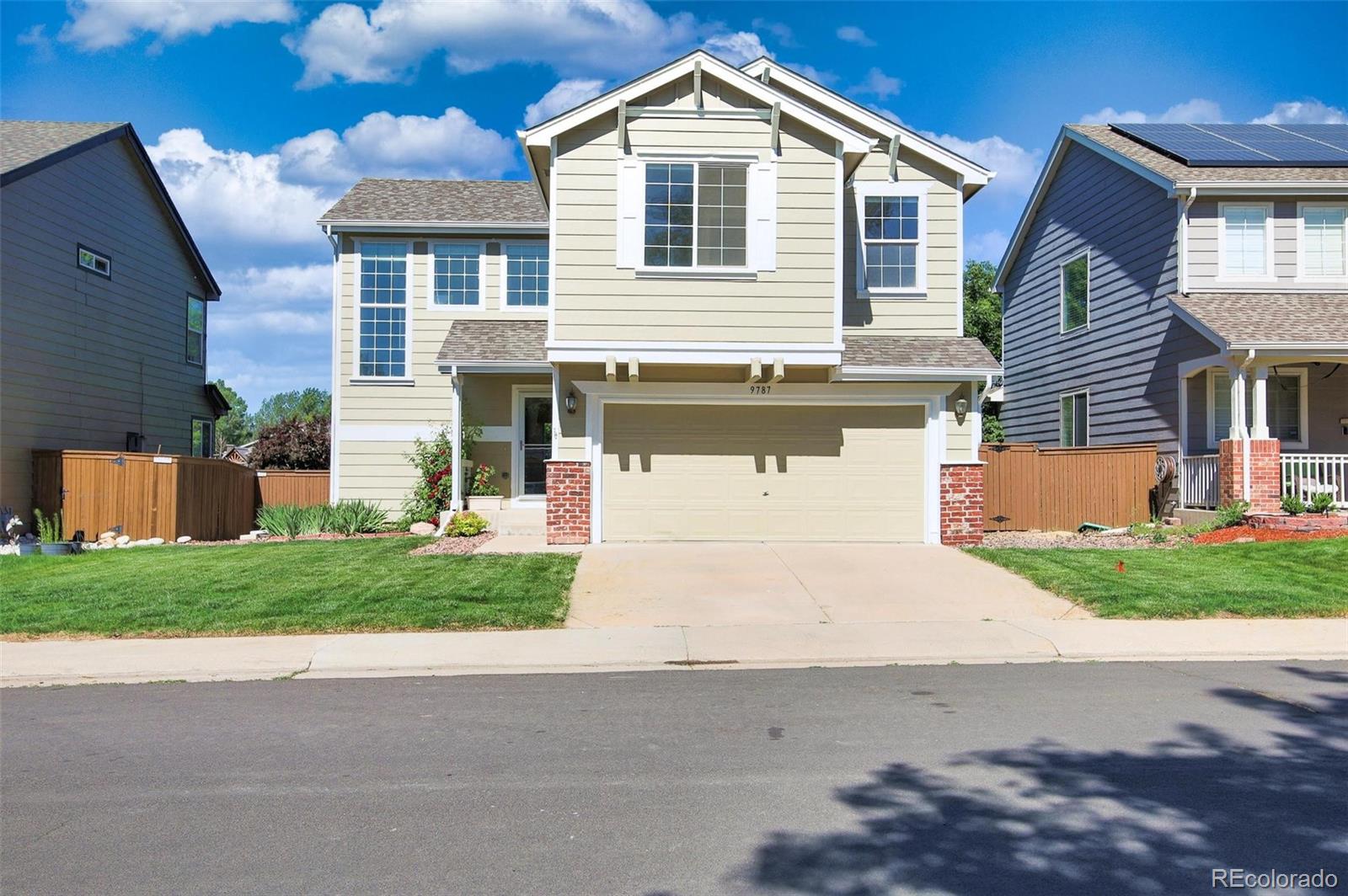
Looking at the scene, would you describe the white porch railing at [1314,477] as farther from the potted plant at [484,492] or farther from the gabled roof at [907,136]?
the potted plant at [484,492]

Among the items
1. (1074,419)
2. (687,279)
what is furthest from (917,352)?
(1074,419)

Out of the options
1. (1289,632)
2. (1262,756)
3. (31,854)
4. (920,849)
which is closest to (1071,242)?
(1289,632)

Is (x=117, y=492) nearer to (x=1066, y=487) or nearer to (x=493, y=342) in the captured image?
(x=493, y=342)

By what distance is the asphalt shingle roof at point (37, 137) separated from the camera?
1880 cm

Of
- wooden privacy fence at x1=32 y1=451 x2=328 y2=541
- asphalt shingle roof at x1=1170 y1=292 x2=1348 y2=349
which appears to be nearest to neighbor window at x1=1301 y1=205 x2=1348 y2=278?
asphalt shingle roof at x1=1170 y1=292 x2=1348 y2=349

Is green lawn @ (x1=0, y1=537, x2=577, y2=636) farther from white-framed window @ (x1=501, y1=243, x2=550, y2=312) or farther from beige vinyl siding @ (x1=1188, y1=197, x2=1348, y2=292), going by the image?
beige vinyl siding @ (x1=1188, y1=197, x2=1348, y2=292)

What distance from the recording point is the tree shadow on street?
4.30m

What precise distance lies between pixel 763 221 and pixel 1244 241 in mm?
10261

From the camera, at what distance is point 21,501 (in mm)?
18188

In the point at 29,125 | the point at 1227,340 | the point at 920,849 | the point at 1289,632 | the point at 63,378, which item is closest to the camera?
the point at 920,849

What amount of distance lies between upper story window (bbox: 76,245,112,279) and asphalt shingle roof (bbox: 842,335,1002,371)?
51.7 ft

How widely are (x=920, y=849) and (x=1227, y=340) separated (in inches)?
578

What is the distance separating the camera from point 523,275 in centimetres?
2066

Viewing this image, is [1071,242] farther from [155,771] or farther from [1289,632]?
[155,771]
